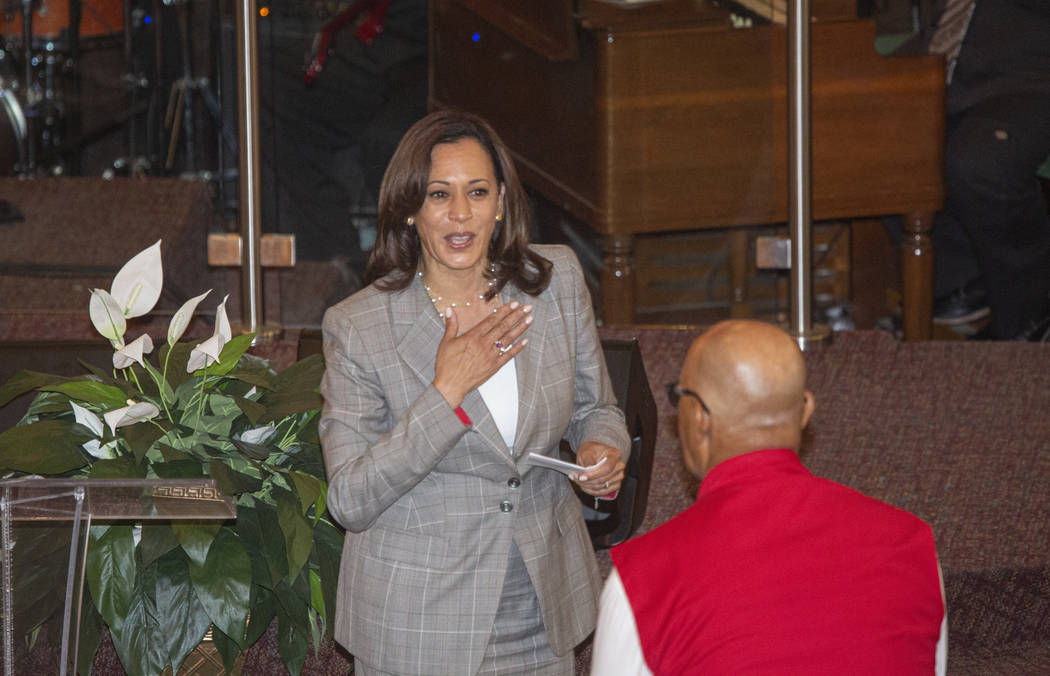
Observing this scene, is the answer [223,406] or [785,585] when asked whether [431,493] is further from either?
[785,585]

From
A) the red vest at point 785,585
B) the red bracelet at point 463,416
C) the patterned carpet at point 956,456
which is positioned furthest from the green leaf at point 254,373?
the red vest at point 785,585

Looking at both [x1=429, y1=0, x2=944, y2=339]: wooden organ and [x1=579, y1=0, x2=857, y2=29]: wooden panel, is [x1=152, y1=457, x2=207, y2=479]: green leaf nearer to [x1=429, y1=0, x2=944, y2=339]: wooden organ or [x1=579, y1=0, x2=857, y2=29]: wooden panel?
[x1=429, y1=0, x2=944, y2=339]: wooden organ

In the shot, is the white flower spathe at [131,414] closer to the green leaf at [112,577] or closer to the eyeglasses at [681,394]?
the green leaf at [112,577]

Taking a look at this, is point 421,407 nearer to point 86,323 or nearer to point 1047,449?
point 1047,449

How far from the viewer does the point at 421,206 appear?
200 cm

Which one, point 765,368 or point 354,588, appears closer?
point 765,368

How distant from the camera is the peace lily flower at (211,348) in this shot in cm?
210

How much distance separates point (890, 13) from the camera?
164 inches

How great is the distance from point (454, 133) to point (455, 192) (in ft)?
0.32

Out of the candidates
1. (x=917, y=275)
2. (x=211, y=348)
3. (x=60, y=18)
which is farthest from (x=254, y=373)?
(x=917, y=275)

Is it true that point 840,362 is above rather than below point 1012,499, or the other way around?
above

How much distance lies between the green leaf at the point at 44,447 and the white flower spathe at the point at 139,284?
23 centimetres

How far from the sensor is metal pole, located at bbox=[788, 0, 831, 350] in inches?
132

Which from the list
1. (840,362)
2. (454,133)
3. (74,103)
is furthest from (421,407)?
(74,103)
